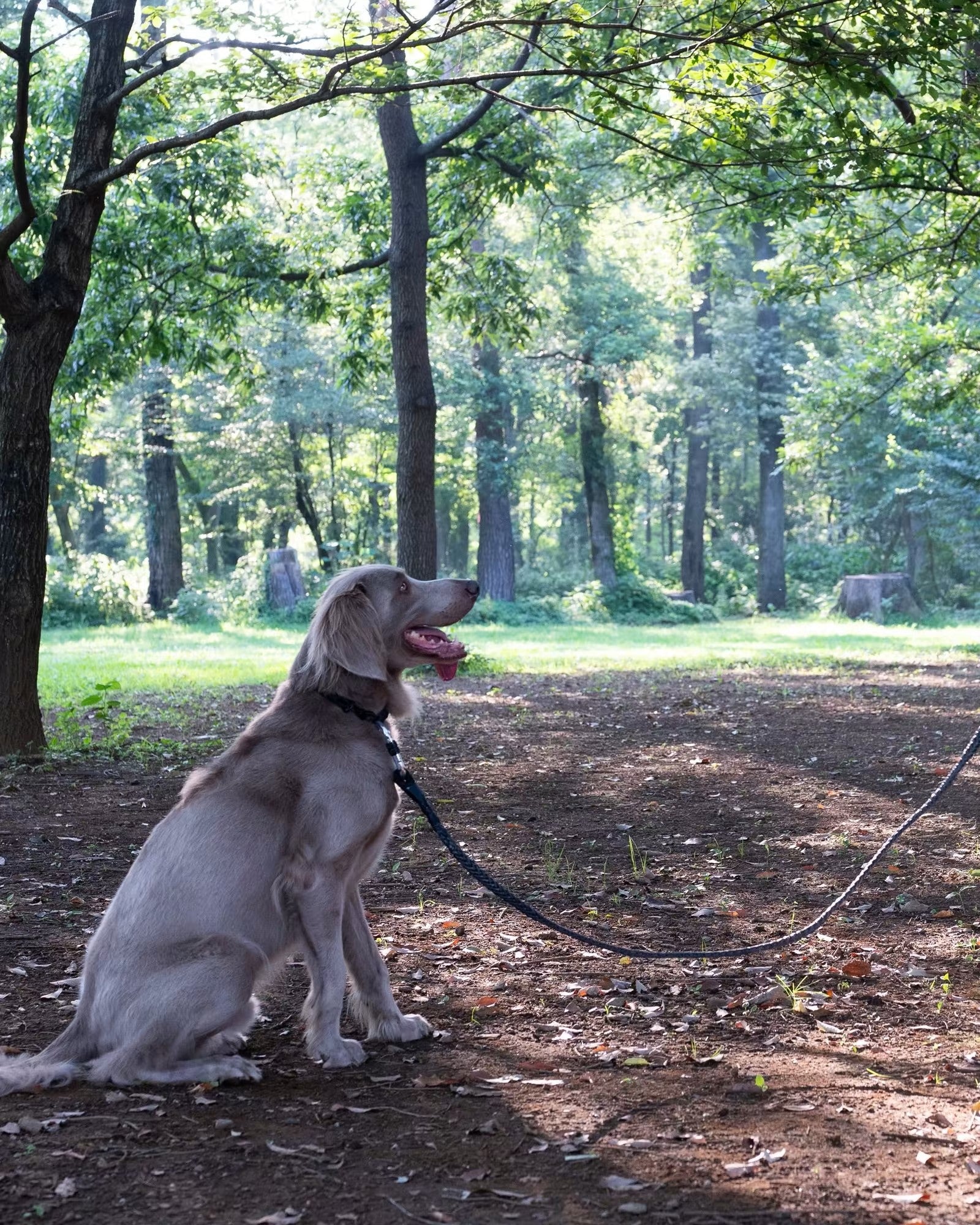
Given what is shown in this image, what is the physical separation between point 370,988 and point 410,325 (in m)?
12.4

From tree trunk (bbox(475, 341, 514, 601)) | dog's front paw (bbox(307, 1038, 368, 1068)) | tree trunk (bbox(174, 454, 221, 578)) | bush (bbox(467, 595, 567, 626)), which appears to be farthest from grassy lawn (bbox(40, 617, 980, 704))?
tree trunk (bbox(174, 454, 221, 578))

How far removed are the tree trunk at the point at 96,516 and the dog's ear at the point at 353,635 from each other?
39049 millimetres

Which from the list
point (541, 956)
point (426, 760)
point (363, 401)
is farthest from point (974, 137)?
point (363, 401)

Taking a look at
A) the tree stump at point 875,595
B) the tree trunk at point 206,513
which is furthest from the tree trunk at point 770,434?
the tree trunk at point 206,513

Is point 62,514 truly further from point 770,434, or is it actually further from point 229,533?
point 770,434

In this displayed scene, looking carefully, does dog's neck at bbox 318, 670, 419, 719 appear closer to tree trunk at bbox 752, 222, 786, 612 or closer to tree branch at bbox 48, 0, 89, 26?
tree branch at bbox 48, 0, 89, 26

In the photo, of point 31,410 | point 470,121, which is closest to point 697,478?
point 470,121

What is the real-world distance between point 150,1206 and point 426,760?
7225 millimetres

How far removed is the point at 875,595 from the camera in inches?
1280

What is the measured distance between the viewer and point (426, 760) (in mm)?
10477

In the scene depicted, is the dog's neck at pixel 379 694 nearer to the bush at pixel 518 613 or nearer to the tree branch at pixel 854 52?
the tree branch at pixel 854 52

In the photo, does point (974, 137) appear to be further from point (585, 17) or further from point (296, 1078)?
point (296, 1078)

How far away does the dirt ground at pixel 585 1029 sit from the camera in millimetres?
3354

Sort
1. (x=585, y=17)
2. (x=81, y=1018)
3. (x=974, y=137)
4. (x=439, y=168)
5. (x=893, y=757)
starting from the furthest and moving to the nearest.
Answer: (x=439, y=168) → (x=974, y=137) → (x=893, y=757) → (x=585, y=17) → (x=81, y=1018)
